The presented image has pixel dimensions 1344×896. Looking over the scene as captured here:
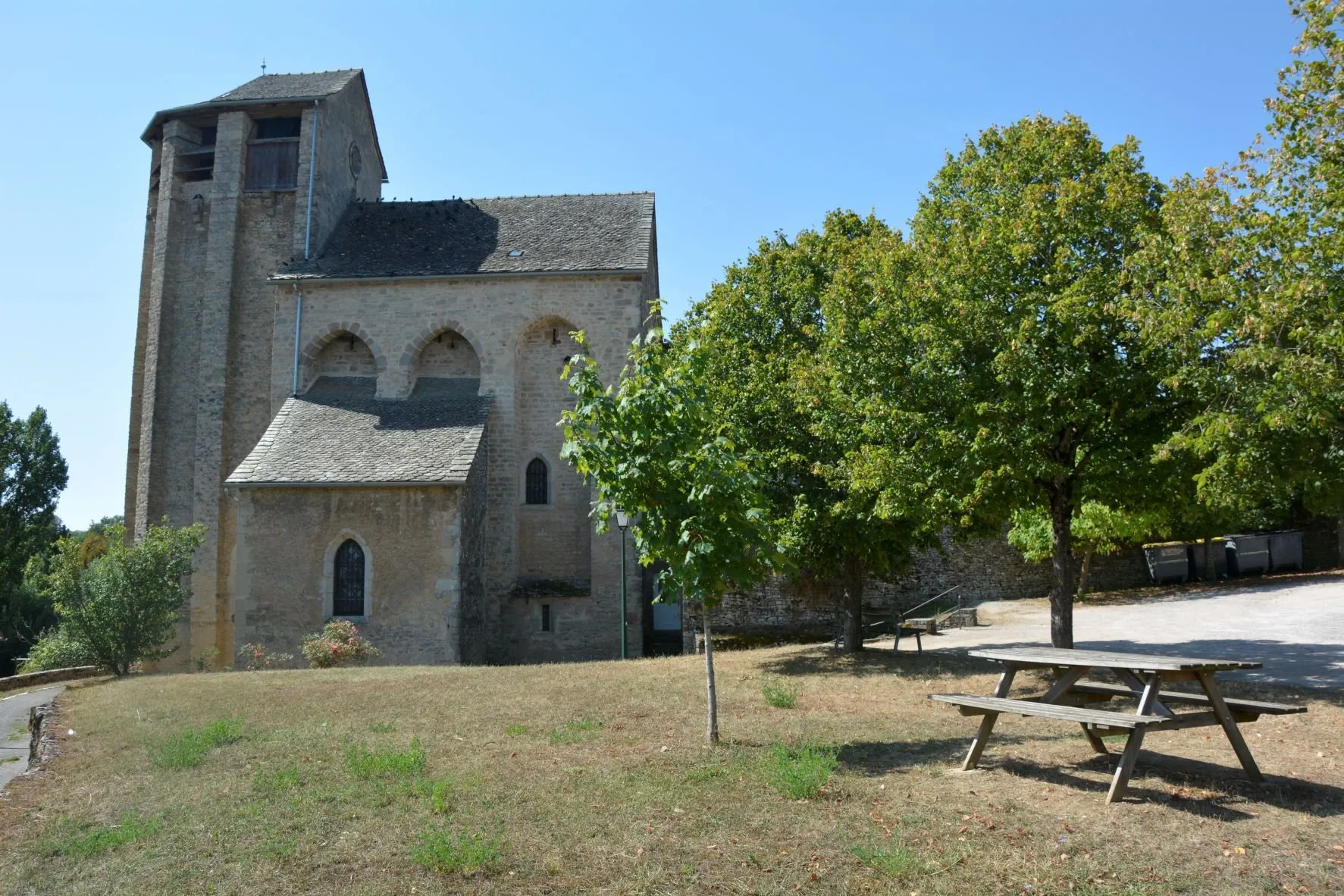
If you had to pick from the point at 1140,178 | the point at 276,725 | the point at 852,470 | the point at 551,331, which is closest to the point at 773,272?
the point at 852,470

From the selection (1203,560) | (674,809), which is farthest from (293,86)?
(1203,560)

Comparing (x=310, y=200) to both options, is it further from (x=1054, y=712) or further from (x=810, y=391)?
(x=1054, y=712)

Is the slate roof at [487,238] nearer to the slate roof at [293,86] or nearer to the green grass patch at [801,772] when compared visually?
the slate roof at [293,86]

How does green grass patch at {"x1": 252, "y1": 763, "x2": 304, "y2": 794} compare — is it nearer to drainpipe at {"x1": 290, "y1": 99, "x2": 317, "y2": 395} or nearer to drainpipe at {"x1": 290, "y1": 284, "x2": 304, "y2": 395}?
drainpipe at {"x1": 290, "y1": 99, "x2": 317, "y2": 395}

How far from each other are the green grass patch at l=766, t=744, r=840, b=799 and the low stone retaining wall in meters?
17.1

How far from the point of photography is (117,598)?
18.7 metres

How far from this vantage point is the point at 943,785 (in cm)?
709

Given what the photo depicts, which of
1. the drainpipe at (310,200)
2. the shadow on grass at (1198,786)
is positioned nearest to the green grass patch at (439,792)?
the shadow on grass at (1198,786)

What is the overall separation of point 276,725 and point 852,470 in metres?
7.87

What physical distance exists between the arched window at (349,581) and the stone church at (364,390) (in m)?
0.05

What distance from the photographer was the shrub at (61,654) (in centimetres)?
1939

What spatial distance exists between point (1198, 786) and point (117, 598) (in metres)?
19.0

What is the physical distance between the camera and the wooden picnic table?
6.39 meters

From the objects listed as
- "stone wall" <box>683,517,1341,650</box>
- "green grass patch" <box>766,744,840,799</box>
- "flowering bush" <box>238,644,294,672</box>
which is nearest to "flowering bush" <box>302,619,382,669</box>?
"flowering bush" <box>238,644,294,672</box>
